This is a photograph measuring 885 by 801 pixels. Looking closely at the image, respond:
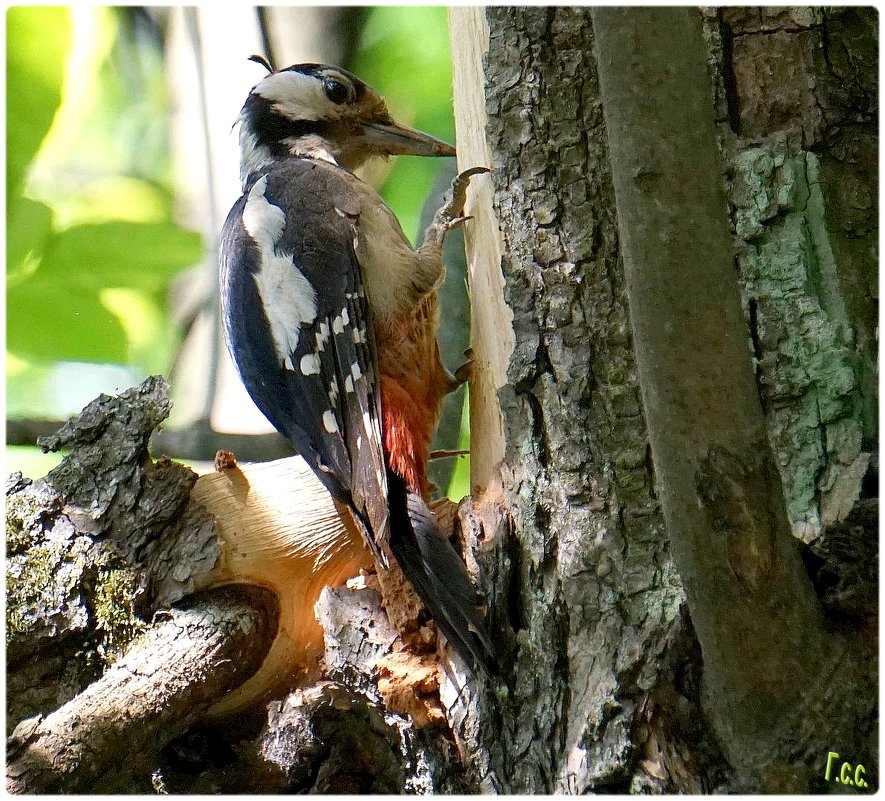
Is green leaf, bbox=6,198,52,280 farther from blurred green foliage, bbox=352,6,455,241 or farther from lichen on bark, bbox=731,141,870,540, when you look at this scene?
blurred green foliage, bbox=352,6,455,241

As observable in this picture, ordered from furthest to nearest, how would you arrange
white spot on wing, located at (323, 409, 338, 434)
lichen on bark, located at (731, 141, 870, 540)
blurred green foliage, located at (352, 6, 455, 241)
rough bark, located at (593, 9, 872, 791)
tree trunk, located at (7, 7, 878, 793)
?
blurred green foliage, located at (352, 6, 455, 241), white spot on wing, located at (323, 409, 338, 434), lichen on bark, located at (731, 141, 870, 540), tree trunk, located at (7, 7, 878, 793), rough bark, located at (593, 9, 872, 791)

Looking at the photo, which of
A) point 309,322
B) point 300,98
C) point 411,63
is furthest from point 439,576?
point 411,63

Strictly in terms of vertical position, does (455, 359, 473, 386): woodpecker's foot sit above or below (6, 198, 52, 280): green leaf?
below

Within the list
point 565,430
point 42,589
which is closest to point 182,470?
point 42,589

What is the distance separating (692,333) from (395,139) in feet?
5.99

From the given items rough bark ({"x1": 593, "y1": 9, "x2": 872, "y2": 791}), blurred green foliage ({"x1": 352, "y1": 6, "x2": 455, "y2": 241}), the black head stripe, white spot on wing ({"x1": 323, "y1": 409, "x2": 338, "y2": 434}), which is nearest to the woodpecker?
white spot on wing ({"x1": 323, "y1": 409, "x2": 338, "y2": 434})

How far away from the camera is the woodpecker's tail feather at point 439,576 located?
59.7 inches

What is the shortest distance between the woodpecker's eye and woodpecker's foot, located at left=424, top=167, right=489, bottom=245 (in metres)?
0.68

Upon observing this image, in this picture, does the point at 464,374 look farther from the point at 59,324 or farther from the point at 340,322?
the point at 59,324

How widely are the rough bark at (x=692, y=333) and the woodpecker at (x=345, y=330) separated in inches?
25.6

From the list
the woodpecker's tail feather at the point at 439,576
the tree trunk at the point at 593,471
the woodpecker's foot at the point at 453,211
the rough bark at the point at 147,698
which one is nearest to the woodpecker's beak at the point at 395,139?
the woodpecker's foot at the point at 453,211

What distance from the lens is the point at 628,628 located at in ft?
4.49

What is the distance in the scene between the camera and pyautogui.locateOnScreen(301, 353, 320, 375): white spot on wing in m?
2.10

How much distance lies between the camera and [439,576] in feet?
5.26
